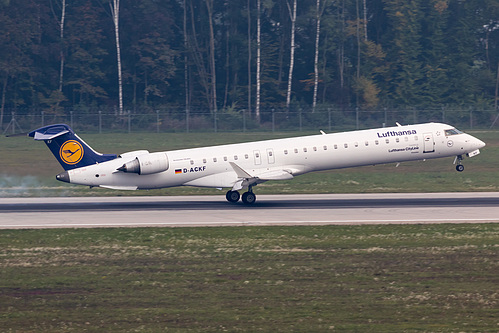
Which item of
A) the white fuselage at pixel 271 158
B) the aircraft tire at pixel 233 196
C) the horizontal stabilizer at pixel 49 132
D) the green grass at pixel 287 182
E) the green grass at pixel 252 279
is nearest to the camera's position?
the green grass at pixel 252 279

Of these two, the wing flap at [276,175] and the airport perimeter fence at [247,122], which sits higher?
the airport perimeter fence at [247,122]

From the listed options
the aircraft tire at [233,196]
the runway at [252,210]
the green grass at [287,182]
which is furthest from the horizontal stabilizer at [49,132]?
the aircraft tire at [233,196]

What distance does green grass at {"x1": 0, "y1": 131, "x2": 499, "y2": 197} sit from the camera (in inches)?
1692

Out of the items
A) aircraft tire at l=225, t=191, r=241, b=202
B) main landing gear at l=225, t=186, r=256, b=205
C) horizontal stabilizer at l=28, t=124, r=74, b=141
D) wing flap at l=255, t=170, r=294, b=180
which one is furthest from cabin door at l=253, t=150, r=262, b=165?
horizontal stabilizer at l=28, t=124, r=74, b=141

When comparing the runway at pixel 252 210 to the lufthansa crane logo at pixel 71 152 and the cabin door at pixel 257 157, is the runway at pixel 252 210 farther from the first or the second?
the lufthansa crane logo at pixel 71 152

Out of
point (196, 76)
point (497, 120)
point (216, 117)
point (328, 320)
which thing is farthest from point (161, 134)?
point (328, 320)

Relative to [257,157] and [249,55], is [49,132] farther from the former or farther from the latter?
[249,55]

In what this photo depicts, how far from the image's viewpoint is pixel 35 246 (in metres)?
24.6

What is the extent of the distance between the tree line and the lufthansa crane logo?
152 feet

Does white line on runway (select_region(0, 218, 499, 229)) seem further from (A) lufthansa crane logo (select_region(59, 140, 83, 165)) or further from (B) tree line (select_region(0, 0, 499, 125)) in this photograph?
(B) tree line (select_region(0, 0, 499, 125))

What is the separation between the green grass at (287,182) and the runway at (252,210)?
3370 millimetres

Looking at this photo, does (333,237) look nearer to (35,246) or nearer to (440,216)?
(440,216)

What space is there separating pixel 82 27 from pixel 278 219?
59934 millimetres

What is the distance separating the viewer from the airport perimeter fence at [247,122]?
7131 centimetres
